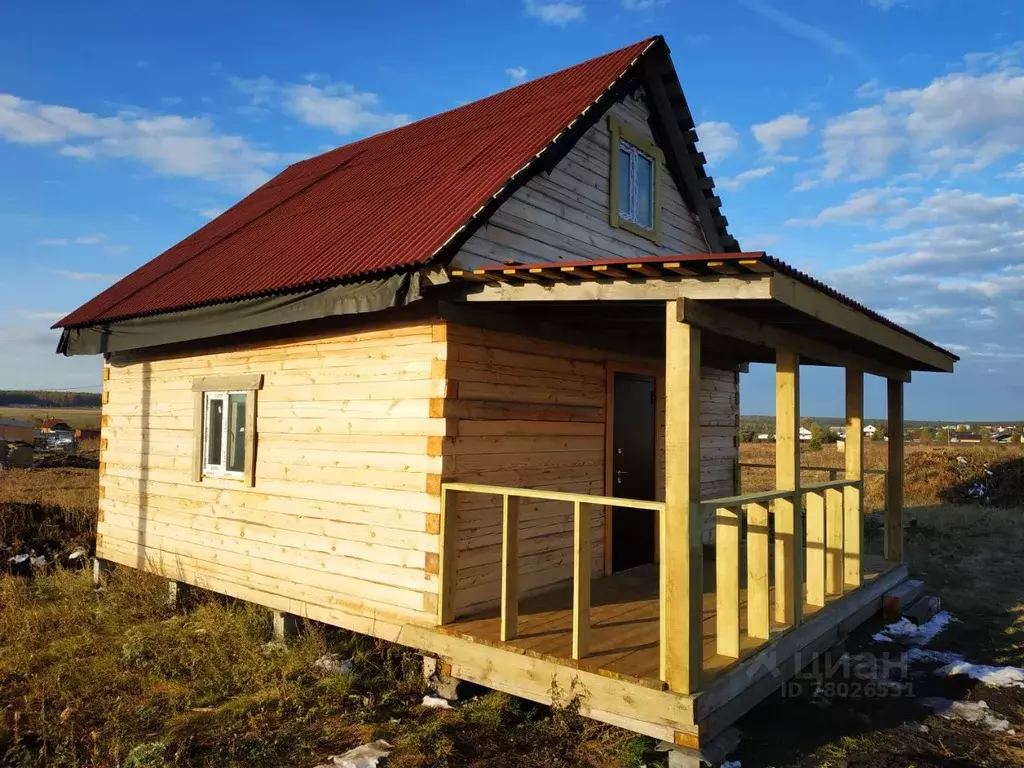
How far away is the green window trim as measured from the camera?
8695mm

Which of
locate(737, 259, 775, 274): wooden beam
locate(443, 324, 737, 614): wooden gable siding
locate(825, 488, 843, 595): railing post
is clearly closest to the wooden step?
locate(825, 488, 843, 595): railing post

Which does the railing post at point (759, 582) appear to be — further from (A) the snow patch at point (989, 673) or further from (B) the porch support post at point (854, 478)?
(A) the snow patch at point (989, 673)

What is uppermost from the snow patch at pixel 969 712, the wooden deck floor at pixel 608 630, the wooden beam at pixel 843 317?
the wooden beam at pixel 843 317

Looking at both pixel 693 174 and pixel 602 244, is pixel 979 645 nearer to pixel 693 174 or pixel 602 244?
Result: pixel 602 244

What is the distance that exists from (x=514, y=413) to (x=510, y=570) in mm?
1613

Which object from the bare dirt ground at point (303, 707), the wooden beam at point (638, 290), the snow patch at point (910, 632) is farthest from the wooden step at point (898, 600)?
the wooden beam at point (638, 290)

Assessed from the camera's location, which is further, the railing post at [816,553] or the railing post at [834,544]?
the railing post at [834,544]

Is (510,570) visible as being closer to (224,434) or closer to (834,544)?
(834,544)

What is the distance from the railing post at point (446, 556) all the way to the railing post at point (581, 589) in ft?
3.75

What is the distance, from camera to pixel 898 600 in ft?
26.6

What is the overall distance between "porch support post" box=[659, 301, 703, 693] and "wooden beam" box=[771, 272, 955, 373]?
1.95 feet

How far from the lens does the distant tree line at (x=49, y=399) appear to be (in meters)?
128

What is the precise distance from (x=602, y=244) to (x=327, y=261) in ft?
10.8

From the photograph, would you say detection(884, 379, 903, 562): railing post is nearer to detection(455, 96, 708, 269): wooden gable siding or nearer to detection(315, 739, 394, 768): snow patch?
detection(455, 96, 708, 269): wooden gable siding
